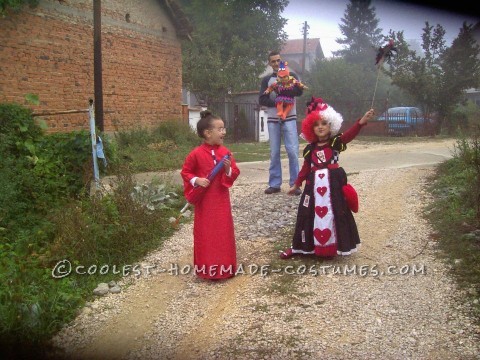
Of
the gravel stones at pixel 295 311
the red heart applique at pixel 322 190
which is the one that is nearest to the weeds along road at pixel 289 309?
the gravel stones at pixel 295 311

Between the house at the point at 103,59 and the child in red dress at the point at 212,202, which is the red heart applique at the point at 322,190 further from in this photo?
the house at the point at 103,59

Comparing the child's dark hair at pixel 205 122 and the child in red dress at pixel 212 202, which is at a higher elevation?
the child's dark hair at pixel 205 122

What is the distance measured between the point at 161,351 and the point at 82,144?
5.07m

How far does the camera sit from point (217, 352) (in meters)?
2.67

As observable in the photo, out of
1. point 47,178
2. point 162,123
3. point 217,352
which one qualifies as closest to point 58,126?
point 162,123

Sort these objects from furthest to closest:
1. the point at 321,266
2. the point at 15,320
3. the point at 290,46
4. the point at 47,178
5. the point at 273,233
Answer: the point at 290,46 → the point at 47,178 → the point at 273,233 → the point at 321,266 → the point at 15,320

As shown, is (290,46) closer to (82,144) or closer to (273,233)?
(82,144)

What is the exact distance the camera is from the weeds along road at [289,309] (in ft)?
8.73

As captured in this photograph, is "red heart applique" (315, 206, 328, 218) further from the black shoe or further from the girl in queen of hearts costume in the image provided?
the black shoe

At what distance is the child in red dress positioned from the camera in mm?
3609

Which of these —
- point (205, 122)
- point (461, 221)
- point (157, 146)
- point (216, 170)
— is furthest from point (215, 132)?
point (157, 146)

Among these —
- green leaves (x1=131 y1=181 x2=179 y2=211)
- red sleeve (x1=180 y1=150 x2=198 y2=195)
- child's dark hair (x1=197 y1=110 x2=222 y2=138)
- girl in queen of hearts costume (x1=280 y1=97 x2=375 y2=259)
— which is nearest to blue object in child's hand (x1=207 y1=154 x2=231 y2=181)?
red sleeve (x1=180 y1=150 x2=198 y2=195)

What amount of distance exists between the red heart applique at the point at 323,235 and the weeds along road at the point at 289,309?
209mm

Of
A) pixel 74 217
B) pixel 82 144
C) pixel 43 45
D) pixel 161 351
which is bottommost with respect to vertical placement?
pixel 161 351
